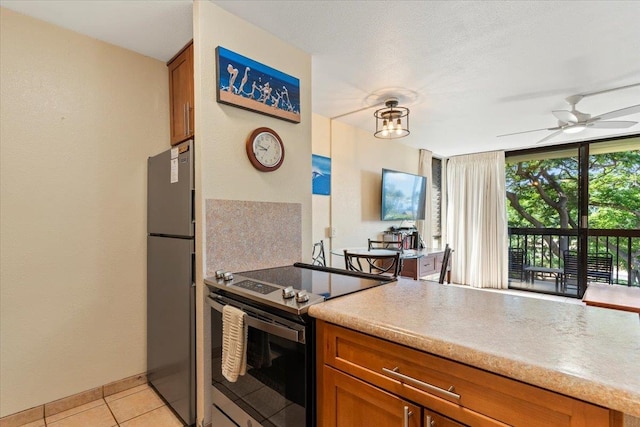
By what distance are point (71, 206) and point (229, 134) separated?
1140 millimetres

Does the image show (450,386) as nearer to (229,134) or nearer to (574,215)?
(229,134)

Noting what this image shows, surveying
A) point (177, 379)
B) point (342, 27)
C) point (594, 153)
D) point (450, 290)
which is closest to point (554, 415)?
point (450, 290)

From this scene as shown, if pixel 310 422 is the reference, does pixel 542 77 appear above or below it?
above

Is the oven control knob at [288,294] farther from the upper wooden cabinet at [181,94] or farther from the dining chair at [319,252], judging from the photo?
the dining chair at [319,252]

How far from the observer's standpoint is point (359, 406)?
102 centimetres

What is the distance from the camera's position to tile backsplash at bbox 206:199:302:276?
1681 millimetres

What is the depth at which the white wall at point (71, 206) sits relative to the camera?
68.1 inches

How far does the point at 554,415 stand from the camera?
690 mm

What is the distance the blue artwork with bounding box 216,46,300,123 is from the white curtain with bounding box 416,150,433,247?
3.51 metres

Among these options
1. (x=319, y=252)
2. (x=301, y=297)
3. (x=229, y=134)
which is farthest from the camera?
(x=319, y=252)

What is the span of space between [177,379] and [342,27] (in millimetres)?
2318

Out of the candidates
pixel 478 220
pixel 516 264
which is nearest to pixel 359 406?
pixel 478 220

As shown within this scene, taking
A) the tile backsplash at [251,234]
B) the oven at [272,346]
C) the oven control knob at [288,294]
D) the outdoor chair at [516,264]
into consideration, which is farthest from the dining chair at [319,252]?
the outdoor chair at [516,264]

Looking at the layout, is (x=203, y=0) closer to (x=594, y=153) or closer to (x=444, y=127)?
(x=444, y=127)
